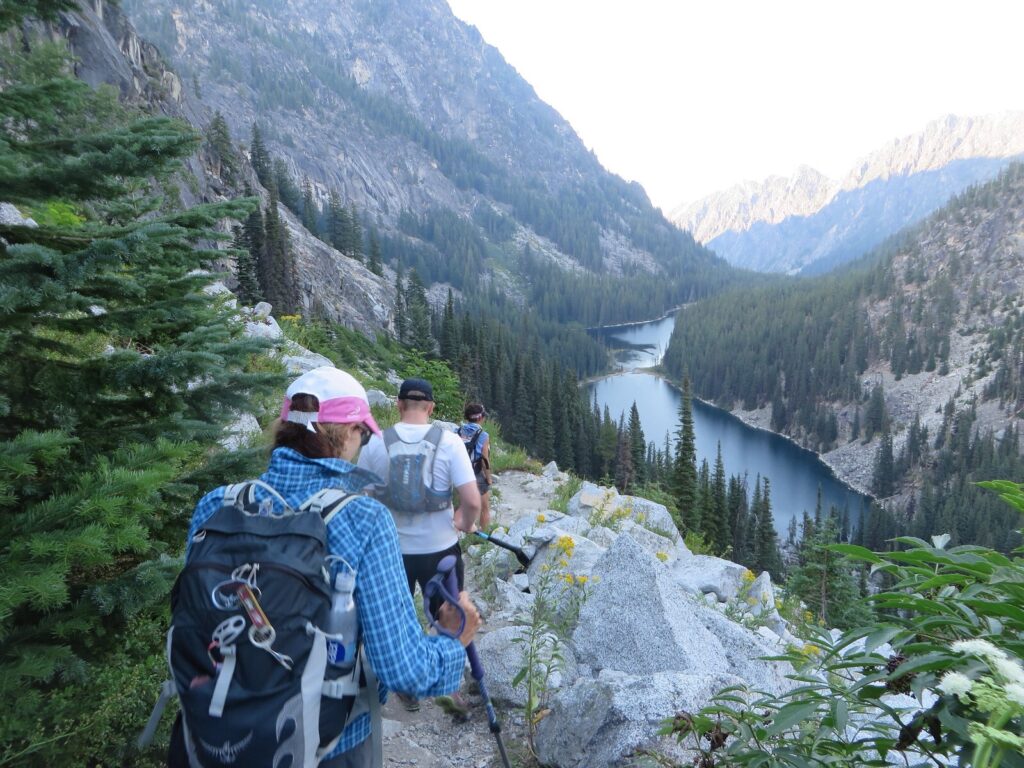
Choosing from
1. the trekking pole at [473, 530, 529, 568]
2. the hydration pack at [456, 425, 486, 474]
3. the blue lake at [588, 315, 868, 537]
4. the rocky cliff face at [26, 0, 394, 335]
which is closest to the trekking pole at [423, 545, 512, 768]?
the trekking pole at [473, 530, 529, 568]

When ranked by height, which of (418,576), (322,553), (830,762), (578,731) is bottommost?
(578,731)

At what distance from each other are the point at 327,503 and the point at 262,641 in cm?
43

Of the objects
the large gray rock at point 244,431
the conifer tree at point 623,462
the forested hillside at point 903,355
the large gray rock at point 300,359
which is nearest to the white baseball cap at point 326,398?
the large gray rock at point 244,431

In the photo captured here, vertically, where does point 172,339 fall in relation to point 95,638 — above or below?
above

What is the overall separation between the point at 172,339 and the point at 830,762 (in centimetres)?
370

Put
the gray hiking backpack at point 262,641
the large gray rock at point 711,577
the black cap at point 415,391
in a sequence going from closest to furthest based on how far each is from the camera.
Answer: the gray hiking backpack at point 262,641, the black cap at point 415,391, the large gray rock at point 711,577

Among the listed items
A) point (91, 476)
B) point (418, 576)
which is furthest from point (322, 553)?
point (418, 576)

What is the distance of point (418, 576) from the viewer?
150 inches

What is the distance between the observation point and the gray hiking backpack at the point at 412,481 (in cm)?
364

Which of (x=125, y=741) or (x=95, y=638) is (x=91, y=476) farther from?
(x=125, y=741)

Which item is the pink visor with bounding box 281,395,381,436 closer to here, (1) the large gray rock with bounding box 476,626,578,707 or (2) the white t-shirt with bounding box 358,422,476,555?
(2) the white t-shirt with bounding box 358,422,476,555

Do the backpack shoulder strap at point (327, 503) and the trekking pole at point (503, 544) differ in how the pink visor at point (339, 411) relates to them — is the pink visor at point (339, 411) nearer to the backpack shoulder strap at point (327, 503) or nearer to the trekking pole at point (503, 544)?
the backpack shoulder strap at point (327, 503)

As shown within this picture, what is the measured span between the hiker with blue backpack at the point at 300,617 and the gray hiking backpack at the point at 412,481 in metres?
1.62

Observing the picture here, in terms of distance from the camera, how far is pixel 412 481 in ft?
11.9
